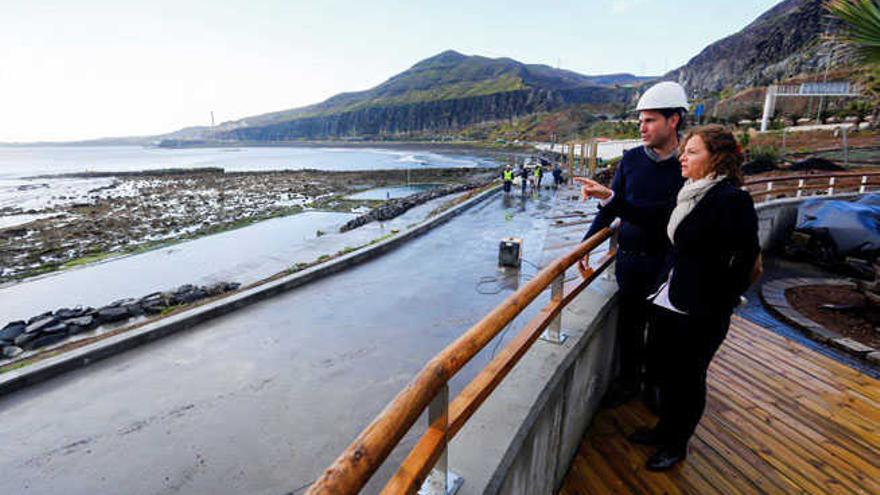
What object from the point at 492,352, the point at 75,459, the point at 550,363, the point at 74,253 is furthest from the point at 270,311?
the point at 74,253

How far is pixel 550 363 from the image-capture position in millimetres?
2459

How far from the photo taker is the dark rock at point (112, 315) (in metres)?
10.2

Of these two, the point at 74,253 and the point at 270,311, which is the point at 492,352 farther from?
the point at 74,253

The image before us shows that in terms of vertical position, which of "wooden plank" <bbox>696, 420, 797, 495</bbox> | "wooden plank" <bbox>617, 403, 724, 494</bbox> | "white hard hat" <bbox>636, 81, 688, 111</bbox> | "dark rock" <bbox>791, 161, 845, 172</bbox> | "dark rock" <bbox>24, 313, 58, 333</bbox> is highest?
"white hard hat" <bbox>636, 81, 688, 111</bbox>

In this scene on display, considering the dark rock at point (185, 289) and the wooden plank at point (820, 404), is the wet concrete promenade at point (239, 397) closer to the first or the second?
the wooden plank at point (820, 404)

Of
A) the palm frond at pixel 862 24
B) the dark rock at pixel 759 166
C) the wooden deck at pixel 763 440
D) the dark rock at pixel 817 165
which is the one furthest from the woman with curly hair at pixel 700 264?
the dark rock at pixel 759 166

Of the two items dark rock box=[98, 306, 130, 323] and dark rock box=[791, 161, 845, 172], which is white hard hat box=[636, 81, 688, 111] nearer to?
dark rock box=[98, 306, 130, 323]

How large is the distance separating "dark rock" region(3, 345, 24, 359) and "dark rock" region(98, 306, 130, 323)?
1.58 metres

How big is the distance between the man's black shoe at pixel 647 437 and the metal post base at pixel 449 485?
1879mm

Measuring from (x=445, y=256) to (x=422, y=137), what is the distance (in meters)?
195

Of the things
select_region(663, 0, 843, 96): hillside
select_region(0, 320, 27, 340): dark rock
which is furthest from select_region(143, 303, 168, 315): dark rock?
select_region(663, 0, 843, 96): hillside

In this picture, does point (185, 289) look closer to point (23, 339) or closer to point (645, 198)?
point (23, 339)

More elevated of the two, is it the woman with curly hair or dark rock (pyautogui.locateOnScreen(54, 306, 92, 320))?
the woman with curly hair

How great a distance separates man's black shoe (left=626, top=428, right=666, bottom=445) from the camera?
286cm
